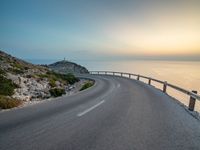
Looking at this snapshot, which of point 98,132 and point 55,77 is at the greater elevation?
point 98,132

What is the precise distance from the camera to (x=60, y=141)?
5273 mm

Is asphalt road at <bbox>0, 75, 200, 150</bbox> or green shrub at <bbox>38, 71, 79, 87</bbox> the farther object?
green shrub at <bbox>38, 71, 79, 87</bbox>

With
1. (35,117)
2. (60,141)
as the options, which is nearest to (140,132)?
(60,141)


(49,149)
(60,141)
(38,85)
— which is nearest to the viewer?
(49,149)

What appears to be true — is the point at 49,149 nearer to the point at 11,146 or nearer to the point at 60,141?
the point at 60,141

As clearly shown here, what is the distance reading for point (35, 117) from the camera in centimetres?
807

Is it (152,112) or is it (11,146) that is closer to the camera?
(11,146)

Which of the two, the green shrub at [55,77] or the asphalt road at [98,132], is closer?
the asphalt road at [98,132]

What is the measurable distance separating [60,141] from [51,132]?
89 centimetres

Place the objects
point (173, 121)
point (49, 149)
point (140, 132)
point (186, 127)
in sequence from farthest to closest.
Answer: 1. point (173, 121)
2. point (186, 127)
3. point (140, 132)
4. point (49, 149)

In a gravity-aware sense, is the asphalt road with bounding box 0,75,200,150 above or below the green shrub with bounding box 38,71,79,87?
above

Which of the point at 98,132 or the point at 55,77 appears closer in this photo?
the point at 98,132

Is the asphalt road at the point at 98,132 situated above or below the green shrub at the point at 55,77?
above

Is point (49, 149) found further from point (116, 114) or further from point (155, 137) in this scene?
point (116, 114)
